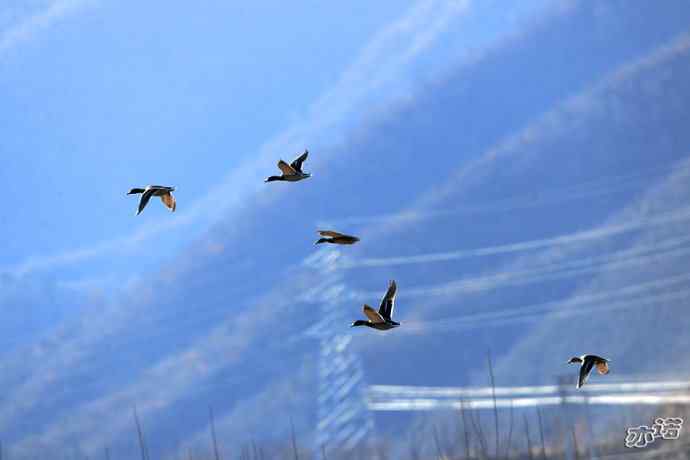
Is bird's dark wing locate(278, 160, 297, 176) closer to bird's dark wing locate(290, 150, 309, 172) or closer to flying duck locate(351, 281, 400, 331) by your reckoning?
bird's dark wing locate(290, 150, 309, 172)

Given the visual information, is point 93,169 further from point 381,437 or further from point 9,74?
point 381,437

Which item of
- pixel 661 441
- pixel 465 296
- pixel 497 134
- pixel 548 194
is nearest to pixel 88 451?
pixel 465 296

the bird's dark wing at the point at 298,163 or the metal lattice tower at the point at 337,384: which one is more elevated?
the metal lattice tower at the point at 337,384

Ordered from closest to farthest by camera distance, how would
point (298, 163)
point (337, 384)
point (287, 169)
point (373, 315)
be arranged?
point (373, 315)
point (287, 169)
point (298, 163)
point (337, 384)

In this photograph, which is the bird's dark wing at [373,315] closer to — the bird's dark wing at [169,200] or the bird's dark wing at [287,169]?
the bird's dark wing at [287,169]

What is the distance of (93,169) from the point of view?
38750mm

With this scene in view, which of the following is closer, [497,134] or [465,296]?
[465,296]

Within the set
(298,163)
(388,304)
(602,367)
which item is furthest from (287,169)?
(602,367)

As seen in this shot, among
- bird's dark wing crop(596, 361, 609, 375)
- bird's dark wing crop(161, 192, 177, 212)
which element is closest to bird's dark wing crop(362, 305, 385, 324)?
bird's dark wing crop(596, 361, 609, 375)

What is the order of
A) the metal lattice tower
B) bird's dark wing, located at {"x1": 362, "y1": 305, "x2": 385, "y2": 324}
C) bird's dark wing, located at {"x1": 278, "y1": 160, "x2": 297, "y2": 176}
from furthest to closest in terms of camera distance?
the metal lattice tower → bird's dark wing, located at {"x1": 278, "y1": 160, "x2": 297, "y2": 176} → bird's dark wing, located at {"x1": 362, "y1": 305, "x2": 385, "y2": 324}

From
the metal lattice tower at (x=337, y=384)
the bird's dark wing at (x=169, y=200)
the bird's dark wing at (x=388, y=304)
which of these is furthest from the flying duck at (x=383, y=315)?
the metal lattice tower at (x=337, y=384)

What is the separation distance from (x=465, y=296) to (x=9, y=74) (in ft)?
59.3

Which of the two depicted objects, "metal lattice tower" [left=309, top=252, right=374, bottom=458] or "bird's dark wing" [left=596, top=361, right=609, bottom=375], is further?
"metal lattice tower" [left=309, top=252, right=374, bottom=458]

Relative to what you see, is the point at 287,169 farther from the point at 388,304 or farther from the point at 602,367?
the point at 602,367
